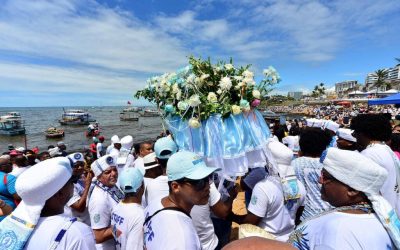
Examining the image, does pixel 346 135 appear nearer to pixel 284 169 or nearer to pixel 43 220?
pixel 284 169

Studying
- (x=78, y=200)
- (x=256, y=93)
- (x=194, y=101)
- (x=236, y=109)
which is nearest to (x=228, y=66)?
(x=256, y=93)

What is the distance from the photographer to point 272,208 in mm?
2801

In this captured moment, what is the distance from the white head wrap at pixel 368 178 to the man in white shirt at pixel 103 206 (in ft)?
8.25

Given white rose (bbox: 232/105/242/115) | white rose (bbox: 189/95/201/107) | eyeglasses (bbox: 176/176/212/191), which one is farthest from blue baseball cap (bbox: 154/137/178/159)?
eyeglasses (bbox: 176/176/212/191)

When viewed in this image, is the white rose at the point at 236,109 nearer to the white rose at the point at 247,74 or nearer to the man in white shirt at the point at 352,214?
the white rose at the point at 247,74

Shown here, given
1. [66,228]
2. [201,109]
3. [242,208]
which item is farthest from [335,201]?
[242,208]

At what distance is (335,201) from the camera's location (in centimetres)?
179

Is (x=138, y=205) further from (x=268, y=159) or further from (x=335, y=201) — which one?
(x=335, y=201)

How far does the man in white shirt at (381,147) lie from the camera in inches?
125

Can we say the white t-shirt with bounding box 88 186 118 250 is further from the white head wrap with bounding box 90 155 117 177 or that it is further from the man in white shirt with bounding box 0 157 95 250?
the man in white shirt with bounding box 0 157 95 250

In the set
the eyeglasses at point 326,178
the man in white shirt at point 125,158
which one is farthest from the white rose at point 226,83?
the man in white shirt at point 125,158

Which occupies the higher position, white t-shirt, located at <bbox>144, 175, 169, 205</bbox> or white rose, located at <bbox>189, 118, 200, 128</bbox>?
white rose, located at <bbox>189, 118, 200, 128</bbox>

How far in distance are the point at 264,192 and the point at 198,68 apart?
5.25 feet

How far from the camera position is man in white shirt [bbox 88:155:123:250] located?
305 cm
